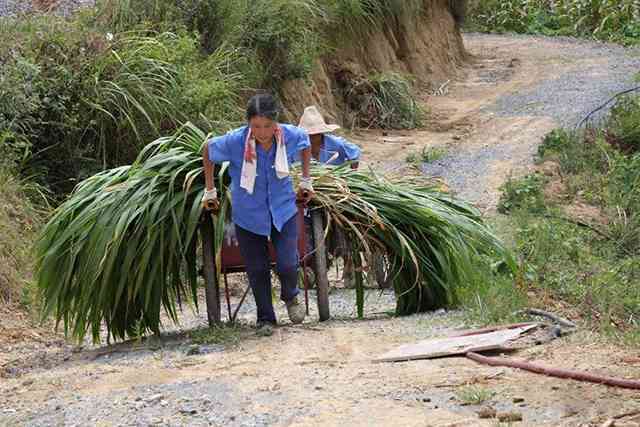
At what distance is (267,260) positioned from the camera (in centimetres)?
741

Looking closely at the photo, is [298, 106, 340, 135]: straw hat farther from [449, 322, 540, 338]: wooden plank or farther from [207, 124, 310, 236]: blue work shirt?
[449, 322, 540, 338]: wooden plank

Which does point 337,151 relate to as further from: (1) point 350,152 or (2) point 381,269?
(2) point 381,269

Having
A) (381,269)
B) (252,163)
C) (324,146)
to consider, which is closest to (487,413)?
(252,163)

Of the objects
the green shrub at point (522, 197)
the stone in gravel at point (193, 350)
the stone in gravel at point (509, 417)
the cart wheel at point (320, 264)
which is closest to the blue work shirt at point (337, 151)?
the cart wheel at point (320, 264)

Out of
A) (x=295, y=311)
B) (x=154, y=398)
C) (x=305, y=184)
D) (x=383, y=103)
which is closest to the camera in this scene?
(x=154, y=398)

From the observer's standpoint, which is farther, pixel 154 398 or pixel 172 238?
pixel 172 238

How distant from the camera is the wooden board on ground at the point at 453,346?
5984 mm

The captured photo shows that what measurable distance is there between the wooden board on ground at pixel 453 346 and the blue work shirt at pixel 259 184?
1267mm

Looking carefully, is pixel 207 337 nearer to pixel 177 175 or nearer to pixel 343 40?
pixel 177 175

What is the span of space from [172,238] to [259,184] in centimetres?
59

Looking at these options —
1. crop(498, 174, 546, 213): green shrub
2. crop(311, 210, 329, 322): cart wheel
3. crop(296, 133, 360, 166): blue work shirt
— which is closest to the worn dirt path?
crop(311, 210, 329, 322): cart wheel

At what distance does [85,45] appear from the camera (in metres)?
11.6

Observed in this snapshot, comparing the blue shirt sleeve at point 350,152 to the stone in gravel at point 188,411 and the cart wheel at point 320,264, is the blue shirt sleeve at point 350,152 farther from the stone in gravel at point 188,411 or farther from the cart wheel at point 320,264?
the stone in gravel at point 188,411

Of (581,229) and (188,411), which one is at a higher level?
(581,229)
